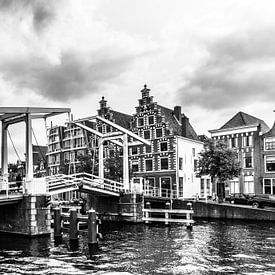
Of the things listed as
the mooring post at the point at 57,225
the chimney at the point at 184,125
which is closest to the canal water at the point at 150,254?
the mooring post at the point at 57,225

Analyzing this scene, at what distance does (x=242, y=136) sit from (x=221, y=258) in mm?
28643

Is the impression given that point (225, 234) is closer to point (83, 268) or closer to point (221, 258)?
point (221, 258)

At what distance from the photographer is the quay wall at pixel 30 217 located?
71.4 feet

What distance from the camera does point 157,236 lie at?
2209 centimetres

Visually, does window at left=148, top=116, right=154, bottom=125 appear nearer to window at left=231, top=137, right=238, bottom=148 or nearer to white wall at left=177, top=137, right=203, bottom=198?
white wall at left=177, top=137, right=203, bottom=198

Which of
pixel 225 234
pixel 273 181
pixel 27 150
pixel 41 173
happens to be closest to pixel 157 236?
pixel 225 234

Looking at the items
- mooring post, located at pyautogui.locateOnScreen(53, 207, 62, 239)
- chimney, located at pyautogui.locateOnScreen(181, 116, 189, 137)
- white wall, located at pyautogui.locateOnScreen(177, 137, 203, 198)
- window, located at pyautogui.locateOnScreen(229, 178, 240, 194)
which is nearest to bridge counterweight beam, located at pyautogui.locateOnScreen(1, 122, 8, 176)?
mooring post, located at pyautogui.locateOnScreen(53, 207, 62, 239)

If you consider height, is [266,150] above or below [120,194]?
above

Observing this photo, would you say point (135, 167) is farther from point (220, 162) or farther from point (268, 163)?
point (268, 163)

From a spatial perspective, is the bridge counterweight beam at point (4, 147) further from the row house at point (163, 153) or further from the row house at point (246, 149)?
the row house at point (246, 149)

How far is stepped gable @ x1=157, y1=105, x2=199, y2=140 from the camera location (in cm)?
4512

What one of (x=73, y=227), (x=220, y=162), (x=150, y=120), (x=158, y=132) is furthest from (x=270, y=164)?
→ (x=73, y=227)

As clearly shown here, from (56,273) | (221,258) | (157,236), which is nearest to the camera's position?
(56,273)

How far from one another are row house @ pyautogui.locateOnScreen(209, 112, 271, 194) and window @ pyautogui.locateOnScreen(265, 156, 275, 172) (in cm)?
15
